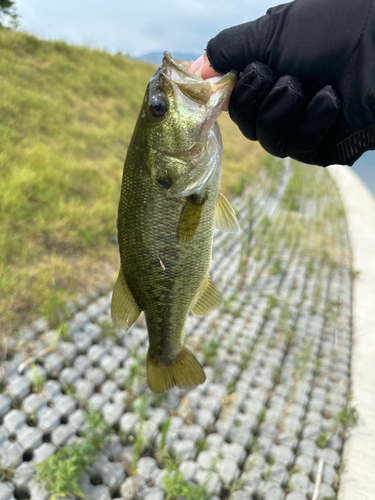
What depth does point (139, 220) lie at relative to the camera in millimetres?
1446

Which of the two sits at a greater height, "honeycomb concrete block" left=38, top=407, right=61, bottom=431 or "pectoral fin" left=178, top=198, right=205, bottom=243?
"pectoral fin" left=178, top=198, right=205, bottom=243

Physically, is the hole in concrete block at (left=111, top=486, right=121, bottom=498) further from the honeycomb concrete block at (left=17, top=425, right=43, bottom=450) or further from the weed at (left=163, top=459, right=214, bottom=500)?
the honeycomb concrete block at (left=17, top=425, right=43, bottom=450)

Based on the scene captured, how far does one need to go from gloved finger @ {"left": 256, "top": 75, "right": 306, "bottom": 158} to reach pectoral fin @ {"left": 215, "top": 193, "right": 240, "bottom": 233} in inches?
13.0

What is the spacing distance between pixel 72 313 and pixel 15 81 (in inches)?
197

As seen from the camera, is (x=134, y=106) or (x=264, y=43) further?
(x=134, y=106)

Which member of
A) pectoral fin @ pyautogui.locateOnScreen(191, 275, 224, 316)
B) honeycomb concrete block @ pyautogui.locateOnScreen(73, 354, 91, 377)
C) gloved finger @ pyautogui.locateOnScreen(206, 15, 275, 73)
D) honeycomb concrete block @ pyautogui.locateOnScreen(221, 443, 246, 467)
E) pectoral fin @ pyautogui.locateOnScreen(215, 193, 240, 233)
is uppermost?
gloved finger @ pyautogui.locateOnScreen(206, 15, 275, 73)

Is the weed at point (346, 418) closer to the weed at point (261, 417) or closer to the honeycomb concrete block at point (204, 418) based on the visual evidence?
the weed at point (261, 417)

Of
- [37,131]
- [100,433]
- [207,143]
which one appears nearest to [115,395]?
[100,433]

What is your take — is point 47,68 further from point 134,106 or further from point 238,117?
point 238,117

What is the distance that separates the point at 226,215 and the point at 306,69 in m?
0.68

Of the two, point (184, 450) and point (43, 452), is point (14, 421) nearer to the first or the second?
point (43, 452)

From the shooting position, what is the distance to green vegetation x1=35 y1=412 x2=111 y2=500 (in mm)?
2080

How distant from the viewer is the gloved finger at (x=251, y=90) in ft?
4.59

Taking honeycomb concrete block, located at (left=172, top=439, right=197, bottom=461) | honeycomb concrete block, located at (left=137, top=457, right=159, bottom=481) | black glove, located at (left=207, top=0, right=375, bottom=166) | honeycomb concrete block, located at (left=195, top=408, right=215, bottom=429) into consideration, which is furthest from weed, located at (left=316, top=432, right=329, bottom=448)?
black glove, located at (left=207, top=0, right=375, bottom=166)
